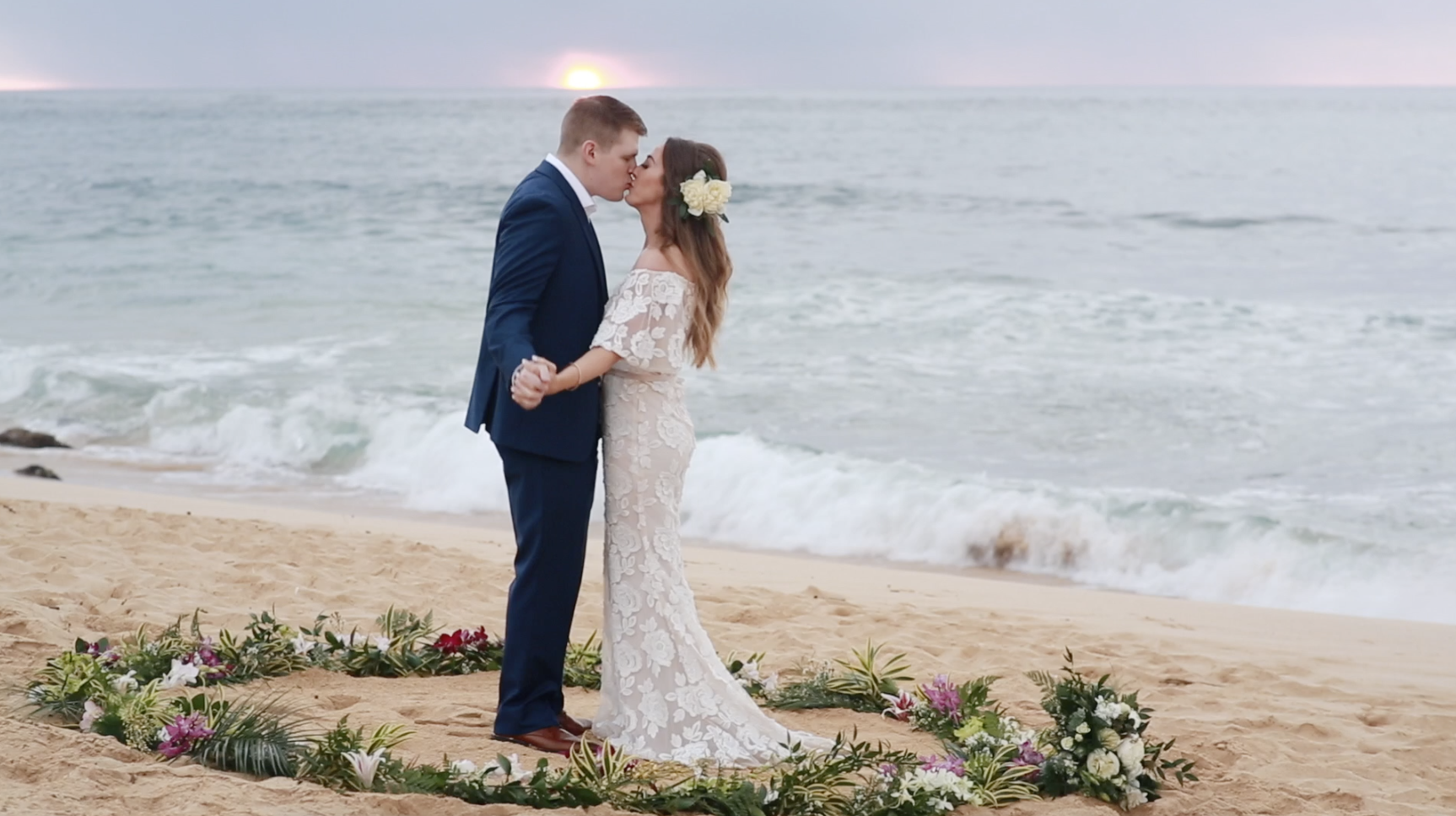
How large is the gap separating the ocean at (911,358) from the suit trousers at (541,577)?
575 cm

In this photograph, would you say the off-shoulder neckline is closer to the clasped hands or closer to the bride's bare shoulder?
the bride's bare shoulder

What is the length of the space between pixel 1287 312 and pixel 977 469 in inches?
369

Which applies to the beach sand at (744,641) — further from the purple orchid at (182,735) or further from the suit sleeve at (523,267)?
the suit sleeve at (523,267)

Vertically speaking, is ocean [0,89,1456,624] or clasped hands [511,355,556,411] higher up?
ocean [0,89,1456,624]

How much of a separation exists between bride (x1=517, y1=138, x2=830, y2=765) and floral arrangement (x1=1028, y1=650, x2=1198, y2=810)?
2.68 feet

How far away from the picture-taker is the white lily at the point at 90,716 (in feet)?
15.1

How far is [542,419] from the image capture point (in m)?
4.53

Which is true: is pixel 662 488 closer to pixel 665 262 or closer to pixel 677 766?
pixel 665 262

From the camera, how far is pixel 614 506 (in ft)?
15.6

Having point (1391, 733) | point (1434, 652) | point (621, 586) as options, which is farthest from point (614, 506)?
point (1434, 652)

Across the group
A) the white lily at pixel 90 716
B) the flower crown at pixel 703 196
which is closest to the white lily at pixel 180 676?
the white lily at pixel 90 716

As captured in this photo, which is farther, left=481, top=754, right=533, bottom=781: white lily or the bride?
the bride

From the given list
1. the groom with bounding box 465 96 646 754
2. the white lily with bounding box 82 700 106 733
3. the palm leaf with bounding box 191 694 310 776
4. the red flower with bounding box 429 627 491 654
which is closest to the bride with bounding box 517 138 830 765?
the groom with bounding box 465 96 646 754

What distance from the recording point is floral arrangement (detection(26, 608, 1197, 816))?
4.22 metres
